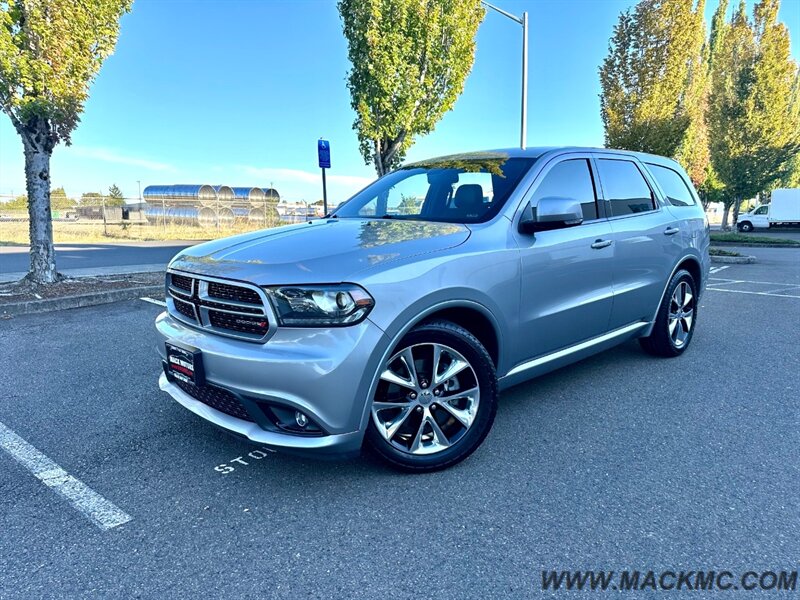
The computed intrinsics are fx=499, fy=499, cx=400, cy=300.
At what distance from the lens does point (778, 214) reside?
32219 mm

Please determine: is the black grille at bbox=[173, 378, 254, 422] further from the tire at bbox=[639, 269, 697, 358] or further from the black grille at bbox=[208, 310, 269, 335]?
the tire at bbox=[639, 269, 697, 358]

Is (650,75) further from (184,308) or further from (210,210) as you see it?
(210,210)

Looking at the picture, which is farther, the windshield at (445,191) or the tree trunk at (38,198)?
the tree trunk at (38,198)

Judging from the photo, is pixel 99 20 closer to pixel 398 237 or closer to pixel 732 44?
pixel 398 237

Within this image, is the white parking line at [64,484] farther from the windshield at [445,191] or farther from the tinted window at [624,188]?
the tinted window at [624,188]

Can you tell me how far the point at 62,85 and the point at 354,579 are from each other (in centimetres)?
757

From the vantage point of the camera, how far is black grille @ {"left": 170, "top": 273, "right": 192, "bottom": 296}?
2.67m

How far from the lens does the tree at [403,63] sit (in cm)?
964

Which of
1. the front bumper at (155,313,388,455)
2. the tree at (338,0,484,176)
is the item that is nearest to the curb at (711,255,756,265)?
A: the tree at (338,0,484,176)

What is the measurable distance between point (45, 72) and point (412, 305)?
22.9 ft

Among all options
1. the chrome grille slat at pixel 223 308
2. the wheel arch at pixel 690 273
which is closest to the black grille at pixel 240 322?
the chrome grille slat at pixel 223 308

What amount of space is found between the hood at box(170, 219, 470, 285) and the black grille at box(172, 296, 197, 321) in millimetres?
191

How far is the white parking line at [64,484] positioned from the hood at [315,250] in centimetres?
119

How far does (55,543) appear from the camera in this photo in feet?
6.88
